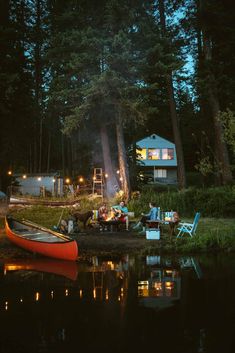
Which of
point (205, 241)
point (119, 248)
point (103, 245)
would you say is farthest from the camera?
point (205, 241)

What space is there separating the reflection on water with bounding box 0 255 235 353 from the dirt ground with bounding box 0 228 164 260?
4.16 feet

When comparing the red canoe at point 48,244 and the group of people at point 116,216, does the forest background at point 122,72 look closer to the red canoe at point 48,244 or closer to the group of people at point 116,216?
the group of people at point 116,216

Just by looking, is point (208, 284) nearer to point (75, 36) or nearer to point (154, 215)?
point (154, 215)

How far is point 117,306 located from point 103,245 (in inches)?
249

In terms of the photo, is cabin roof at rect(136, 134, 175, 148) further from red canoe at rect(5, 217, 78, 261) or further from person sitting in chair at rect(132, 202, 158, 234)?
red canoe at rect(5, 217, 78, 261)

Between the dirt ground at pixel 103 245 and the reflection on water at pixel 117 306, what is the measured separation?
4.16 feet

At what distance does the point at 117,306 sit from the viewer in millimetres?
8648

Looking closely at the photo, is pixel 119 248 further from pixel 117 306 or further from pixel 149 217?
pixel 117 306

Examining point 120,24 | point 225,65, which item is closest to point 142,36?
point 120,24

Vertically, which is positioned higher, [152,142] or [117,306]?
[152,142]

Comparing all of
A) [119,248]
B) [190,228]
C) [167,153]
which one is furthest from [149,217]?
[167,153]

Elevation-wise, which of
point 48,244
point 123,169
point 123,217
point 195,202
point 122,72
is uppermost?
point 122,72

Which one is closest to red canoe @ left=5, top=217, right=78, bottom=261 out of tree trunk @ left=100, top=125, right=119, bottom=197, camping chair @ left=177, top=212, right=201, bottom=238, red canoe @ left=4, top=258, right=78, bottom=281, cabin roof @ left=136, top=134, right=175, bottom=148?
red canoe @ left=4, top=258, right=78, bottom=281

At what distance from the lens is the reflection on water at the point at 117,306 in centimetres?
673
